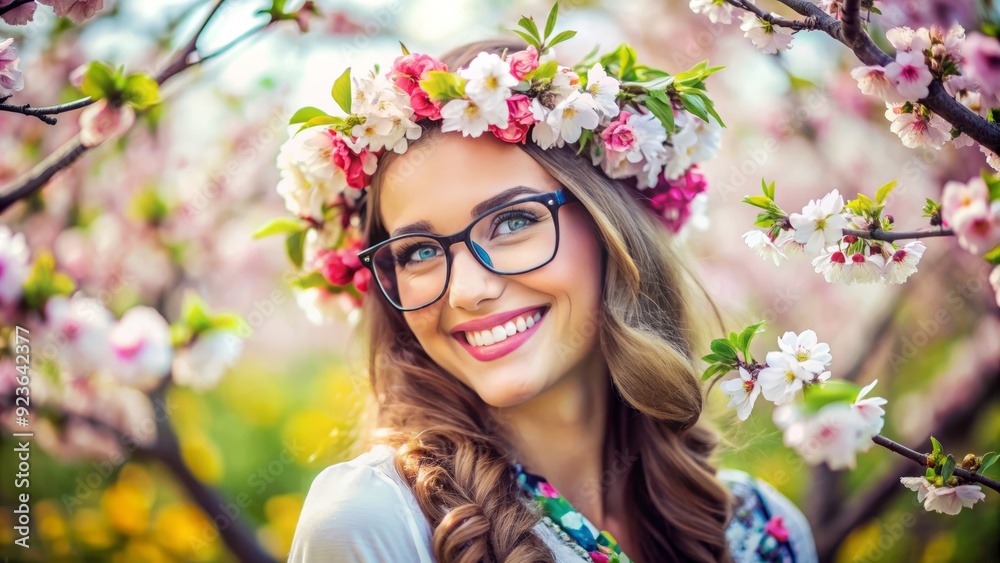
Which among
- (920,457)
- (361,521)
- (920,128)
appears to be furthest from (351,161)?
(920,457)

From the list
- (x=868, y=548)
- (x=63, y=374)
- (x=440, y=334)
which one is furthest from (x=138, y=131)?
(x=868, y=548)

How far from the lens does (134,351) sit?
1905mm

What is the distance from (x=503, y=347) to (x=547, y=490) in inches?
13.9

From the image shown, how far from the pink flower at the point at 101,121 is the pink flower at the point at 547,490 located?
1.14 meters

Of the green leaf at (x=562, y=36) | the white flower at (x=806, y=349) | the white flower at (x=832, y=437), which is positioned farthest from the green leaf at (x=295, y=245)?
the white flower at (x=832, y=437)

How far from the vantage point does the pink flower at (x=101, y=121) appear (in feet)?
4.24

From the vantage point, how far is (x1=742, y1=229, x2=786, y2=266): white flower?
3.85 feet

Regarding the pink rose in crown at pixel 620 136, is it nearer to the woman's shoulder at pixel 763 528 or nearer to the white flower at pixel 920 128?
the white flower at pixel 920 128

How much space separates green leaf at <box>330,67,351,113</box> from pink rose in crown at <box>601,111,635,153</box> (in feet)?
1.79

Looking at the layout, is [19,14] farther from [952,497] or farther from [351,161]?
[952,497]

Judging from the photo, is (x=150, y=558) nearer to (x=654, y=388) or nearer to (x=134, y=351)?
(x=134, y=351)

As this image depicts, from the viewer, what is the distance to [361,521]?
127 centimetres

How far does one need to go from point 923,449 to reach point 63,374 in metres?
2.90

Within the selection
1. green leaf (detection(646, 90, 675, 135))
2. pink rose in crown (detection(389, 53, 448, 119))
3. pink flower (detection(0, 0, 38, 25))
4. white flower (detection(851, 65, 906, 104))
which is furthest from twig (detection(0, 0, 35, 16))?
white flower (detection(851, 65, 906, 104))
